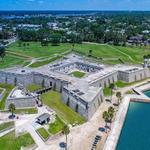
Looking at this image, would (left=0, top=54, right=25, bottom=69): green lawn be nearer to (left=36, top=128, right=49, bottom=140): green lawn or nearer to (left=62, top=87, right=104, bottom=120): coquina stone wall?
(left=62, top=87, right=104, bottom=120): coquina stone wall

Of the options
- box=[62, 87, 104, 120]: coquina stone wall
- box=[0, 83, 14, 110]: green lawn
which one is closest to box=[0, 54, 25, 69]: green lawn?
box=[0, 83, 14, 110]: green lawn

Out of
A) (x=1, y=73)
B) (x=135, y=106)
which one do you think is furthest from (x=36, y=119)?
(x=1, y=73)

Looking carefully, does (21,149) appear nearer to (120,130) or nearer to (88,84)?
(120,130)

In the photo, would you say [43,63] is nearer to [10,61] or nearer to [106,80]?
[10,61]

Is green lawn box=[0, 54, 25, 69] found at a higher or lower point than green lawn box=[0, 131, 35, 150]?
higher

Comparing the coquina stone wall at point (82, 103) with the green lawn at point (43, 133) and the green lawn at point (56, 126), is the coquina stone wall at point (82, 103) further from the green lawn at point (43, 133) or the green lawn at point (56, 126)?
the green lawn at point (43, 133)

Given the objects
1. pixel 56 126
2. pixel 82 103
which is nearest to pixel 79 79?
pixel 82 103
